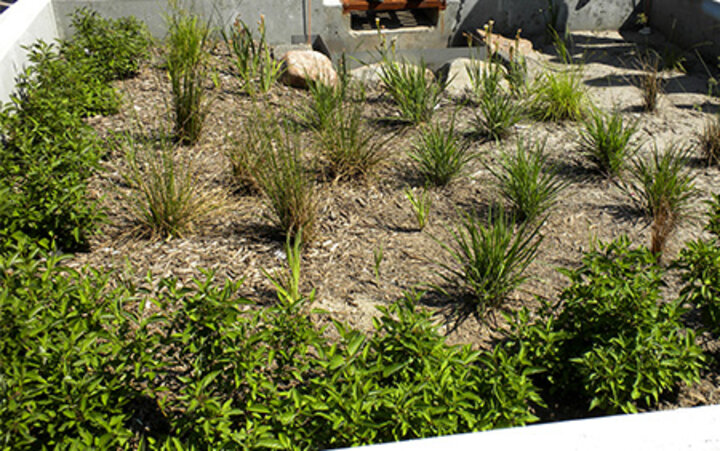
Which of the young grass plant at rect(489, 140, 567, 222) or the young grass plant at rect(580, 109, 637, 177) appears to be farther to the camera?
the young grass plant at rect(580, 109, 637, 177)

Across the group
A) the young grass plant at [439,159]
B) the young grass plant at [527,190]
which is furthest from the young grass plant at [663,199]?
the young grass plant at [439,159]

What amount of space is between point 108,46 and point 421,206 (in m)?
3.49

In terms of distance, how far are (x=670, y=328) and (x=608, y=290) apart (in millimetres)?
282

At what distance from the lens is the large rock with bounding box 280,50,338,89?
242 inches

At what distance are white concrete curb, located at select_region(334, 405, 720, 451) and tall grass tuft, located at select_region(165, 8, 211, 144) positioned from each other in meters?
3.47

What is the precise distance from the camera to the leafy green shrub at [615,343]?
259 centimetres

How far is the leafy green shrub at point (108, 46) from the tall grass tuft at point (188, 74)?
1.15 ft

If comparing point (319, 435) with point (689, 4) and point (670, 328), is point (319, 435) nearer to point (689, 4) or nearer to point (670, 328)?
point (670, 328)

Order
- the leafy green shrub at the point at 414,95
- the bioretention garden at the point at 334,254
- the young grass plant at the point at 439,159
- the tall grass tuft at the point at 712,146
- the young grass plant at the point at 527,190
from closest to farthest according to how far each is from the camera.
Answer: the bioretention garden at the point at 334,254
the young grass plant at the point at 527,190
the young grass plant at the point at 439,159
the tall grass tuft at the point at 712,146
the leafy green shrub at the point at 414,95

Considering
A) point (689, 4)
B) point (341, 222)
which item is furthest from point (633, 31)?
point (341, 222)

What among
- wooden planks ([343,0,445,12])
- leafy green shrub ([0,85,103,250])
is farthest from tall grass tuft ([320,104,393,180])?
wooden planks ([343,0,445,12])

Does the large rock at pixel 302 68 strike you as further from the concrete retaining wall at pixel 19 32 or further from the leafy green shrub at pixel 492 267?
the leafy green shrub at pixel 492 267

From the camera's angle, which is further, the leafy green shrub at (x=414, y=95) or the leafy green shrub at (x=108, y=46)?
the leafy green shrub at (x=108, y=46)

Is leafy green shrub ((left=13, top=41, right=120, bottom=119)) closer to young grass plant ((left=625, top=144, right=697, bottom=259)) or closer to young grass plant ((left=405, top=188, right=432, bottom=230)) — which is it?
young grass plant ((left=405, top=188, right=432, bottom=230))
